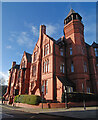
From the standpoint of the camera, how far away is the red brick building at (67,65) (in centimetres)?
2223

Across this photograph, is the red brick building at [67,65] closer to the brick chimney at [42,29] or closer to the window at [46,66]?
the window at [46,66]

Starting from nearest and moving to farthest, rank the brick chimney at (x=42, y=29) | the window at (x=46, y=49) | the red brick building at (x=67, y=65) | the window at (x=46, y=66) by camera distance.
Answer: the red brick building at (x=67, y=65) → the window at (x=46, y=66) → the window at (x=46, y=49) → the brick chimney at (x=42, y=29)

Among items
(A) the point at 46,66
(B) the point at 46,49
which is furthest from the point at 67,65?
(B) the point at 46,49

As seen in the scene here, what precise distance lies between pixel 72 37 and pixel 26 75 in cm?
1890

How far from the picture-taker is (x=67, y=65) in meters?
26.1

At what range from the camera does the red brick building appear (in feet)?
72.9

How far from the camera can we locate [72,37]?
26906 mm

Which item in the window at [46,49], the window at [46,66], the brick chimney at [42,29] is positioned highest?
the brick chimney at [42,29]

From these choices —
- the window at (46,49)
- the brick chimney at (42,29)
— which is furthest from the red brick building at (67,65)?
the brick chimney at (42,29)

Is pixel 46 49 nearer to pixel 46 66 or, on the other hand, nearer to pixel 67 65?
pixel 46 66

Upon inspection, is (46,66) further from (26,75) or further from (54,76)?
(26,75)

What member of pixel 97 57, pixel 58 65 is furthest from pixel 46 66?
pixel 97 57

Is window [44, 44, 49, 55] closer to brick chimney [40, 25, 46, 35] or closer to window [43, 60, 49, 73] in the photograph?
window [43, 60, 49, 73]

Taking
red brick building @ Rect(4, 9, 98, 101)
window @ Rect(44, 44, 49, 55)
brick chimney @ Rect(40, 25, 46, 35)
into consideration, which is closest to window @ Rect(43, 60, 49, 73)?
red brick building @ Rect(4, 9, 98, 101)
